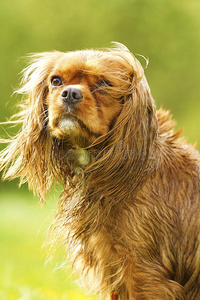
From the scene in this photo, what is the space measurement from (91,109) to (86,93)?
77 millimetres

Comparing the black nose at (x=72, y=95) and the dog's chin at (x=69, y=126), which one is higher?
the black nose at (x=72, y=95)

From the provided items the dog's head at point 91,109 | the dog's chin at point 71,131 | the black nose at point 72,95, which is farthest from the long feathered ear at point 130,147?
the black nose at point 72,95

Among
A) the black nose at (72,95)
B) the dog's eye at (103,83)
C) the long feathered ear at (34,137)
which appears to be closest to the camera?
the black nose at (72,95)

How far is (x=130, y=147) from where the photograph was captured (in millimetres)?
2918

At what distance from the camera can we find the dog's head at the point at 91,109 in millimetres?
2779

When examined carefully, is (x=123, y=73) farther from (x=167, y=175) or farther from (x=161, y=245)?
(x=161, y=245)

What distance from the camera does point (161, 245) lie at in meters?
3.04

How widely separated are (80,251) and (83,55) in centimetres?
105

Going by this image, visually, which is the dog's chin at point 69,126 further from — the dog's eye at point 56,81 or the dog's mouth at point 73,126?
the dog's eye at point 56,81

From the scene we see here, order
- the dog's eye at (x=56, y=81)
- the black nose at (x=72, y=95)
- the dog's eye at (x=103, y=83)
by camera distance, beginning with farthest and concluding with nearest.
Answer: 1. the dog's eye at (x=56, y=81)
2. the dog's eye at (x=103, y=83)
3. the black nose at (x=72, y=95)

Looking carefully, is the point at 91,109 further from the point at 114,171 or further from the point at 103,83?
the point at 114,171

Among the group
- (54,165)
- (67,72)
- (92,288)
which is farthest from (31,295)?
(67,72)

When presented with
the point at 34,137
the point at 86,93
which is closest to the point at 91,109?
the point at 86,93

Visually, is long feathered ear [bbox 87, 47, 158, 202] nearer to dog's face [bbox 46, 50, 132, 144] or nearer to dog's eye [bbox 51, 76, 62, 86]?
dog's face [bbox 46, 50, 132, 144]
